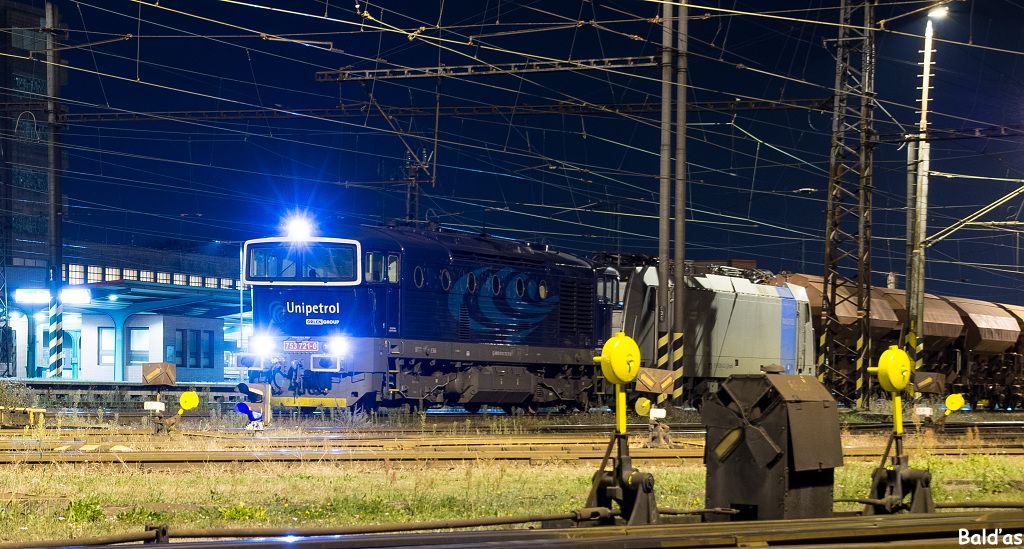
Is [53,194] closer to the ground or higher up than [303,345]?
higher up

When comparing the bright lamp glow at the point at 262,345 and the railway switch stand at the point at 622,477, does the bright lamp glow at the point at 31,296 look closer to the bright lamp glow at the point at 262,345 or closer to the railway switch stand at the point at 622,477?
the bright lamp glow at the point at 262,345

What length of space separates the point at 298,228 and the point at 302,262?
2.26 feet

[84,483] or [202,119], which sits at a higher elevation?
[202,119]

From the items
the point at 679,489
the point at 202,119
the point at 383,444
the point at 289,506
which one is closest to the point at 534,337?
the point at 383,444

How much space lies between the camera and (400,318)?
24562mm

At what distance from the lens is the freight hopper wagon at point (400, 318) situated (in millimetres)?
24047

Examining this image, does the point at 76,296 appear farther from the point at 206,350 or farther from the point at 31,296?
the point at 206,350

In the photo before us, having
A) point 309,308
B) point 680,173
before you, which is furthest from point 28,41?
point 680,173

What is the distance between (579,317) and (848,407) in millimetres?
9011

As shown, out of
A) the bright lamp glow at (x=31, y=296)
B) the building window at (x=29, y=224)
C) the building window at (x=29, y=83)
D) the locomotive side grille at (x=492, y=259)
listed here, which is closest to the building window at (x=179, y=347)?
the bright lamp glow at (x=31, y=296)

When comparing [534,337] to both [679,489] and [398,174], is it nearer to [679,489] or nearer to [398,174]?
[398,174]

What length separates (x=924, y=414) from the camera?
79.0 feet

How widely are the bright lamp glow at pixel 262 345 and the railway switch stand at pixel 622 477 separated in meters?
16.2

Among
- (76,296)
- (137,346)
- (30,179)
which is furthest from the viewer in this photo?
(30,179)
